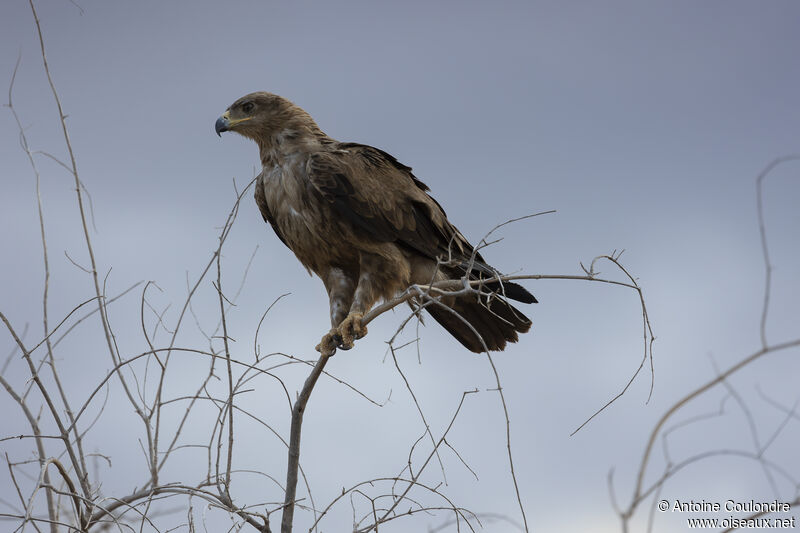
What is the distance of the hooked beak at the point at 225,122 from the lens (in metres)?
4.67

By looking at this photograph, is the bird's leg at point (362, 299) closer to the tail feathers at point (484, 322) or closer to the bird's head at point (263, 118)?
the tail feathers at point (484, 322)

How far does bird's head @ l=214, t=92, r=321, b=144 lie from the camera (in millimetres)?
4617

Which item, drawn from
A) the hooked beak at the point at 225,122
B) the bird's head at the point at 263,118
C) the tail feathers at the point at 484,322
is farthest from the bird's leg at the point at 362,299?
the hooked beak at the point at 225,122

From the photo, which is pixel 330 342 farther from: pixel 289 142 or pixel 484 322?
pixel 289 142

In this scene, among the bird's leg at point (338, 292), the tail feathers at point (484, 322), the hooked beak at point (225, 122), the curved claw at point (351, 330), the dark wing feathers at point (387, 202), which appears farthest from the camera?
the hooked beak at point (225, 122)

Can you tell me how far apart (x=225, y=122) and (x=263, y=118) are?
25cm

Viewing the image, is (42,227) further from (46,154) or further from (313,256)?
(313,256)

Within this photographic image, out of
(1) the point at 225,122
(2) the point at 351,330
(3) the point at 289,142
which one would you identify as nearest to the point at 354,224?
(2) the point at 351,330

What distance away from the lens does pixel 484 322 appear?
4.62m

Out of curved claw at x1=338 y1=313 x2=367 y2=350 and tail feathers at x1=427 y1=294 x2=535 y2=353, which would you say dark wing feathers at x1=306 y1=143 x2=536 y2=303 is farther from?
curved claw at x1=338 y1=313 x2=367 y2=350

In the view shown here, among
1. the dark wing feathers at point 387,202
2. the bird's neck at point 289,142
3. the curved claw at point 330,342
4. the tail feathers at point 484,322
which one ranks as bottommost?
the curved claw at point 330,342

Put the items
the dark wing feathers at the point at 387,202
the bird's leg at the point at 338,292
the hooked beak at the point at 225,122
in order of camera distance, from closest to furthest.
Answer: the dark wing feathers at the point at 387,202 < the bird's leg at the point at 338,292 < the hooked beak at the point at 225,122

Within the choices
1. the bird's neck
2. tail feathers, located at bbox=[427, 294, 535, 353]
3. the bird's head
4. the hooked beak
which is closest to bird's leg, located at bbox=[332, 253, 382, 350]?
tail feathers, located at bbox=[427, 294, 535, 353]

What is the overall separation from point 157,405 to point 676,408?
2369mm
